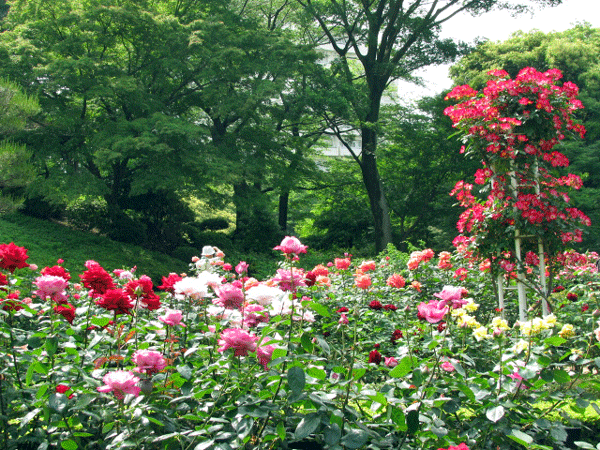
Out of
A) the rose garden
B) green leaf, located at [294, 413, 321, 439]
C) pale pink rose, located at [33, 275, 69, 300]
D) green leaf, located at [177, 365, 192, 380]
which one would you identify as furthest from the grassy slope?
green leaf, located at [294, 413, 321, 439]

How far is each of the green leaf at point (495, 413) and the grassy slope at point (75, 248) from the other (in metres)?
9.14

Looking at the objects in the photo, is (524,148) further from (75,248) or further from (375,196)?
(375,196)

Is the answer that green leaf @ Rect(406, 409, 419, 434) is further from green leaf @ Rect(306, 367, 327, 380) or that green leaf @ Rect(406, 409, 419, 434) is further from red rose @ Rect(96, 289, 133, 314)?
red rose @ Rect(96, 289, 133, 314)

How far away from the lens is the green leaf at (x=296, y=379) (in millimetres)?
1449

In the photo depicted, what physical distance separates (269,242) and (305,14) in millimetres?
6298

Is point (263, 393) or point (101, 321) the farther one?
point (101, 321)

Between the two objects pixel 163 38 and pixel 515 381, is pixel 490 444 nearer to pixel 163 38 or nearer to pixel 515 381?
pixel 515 381

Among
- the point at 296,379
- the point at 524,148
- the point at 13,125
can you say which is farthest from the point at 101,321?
the point at 13,125

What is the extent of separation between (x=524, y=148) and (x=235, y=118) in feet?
33.0

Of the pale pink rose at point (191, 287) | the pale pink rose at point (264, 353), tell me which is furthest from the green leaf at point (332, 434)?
the pale pink rose at point (191, 287)

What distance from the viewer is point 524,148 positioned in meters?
4.14

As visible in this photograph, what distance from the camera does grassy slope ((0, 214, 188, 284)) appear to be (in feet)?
32.8

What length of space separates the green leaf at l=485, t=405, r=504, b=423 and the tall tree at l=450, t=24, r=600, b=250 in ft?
47.6

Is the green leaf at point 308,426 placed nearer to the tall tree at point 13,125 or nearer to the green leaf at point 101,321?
the green leaf at point 101,321
